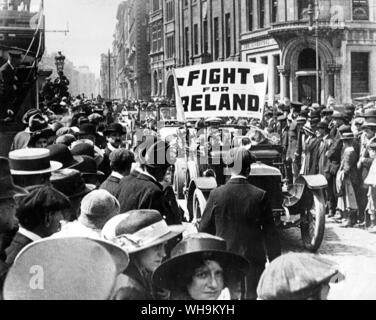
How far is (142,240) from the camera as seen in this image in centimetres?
307

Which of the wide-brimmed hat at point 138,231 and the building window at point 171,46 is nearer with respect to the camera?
the wide-brimmed hat at point 138,231

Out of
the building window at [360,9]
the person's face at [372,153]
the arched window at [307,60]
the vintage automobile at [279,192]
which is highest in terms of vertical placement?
the building window at [360,9]

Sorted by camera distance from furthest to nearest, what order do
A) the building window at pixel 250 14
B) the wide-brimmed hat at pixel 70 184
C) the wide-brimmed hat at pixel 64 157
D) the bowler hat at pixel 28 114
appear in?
the building window at pixel 250 14 < the bowler hat at pixel 28 114 < the wide-brimmed hat at pixel 64 157 < the wide-brimmed hat at pixel 70 184

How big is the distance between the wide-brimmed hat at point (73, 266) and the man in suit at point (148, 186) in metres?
1.74

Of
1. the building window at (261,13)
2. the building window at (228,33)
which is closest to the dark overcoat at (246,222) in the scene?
the building window at (261,13)

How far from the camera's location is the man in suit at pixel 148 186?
439 cm

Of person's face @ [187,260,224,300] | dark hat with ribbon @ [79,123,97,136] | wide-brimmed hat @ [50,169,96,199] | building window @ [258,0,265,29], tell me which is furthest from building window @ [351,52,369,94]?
person's face @ [187,260,224,300]

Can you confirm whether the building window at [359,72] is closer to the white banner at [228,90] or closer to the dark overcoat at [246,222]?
the white banner at [228,90]

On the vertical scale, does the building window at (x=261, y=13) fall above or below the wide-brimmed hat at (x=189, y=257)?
above

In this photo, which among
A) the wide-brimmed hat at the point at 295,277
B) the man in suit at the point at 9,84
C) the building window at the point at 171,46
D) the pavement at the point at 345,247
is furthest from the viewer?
the building window at the point at 171,46

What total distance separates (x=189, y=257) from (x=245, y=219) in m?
1.54

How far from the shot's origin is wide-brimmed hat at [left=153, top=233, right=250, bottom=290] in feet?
9.59
